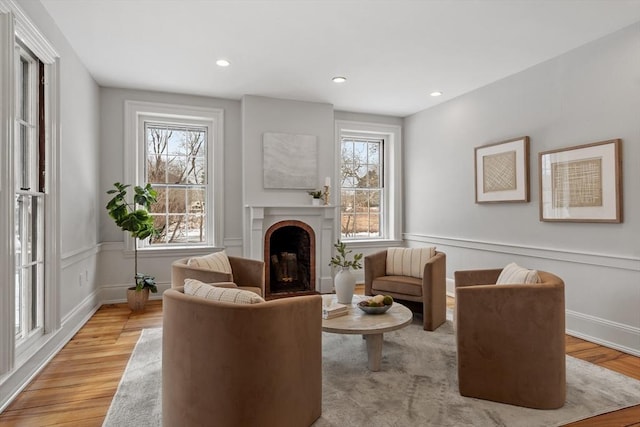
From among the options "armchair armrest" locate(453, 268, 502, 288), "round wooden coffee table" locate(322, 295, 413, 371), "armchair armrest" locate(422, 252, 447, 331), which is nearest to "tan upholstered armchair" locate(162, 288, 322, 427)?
"round wooden coffee table" locate(322, 295, 413, 371)

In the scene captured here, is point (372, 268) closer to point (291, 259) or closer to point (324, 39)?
point (291, 259)

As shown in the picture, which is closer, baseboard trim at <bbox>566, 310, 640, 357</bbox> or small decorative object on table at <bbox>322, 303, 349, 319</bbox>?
small decorative object on table at <bbox>322, 303, 349, 319</bbox>

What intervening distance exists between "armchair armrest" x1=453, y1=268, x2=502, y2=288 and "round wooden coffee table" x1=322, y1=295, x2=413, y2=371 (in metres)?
0.55

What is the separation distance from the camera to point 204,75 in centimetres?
442

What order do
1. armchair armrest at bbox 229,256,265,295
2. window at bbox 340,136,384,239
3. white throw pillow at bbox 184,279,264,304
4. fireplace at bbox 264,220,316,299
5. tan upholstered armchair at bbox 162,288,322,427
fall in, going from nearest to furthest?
1. tan upholstered armchair at bbox 162,288,322,427
2. white throw pillow at bbox 184,279,264,304
3. armchair armrest at bbox 229,256,265,295
4. fireplace at bbox 264,220,316,299
5. window at bbox 340,136,384,239

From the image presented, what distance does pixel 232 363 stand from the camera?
69.3 inches

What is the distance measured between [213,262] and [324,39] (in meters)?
2.36

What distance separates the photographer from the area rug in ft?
7.11

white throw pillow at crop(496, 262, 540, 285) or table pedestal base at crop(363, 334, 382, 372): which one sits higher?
white throw pillow at crop(496, 262, 540, 285)

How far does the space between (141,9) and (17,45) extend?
2.96ft

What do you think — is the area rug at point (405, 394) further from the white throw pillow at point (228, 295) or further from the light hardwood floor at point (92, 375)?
the white throw pillow at point (228, 295)

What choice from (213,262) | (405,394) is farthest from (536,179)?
(213,262)

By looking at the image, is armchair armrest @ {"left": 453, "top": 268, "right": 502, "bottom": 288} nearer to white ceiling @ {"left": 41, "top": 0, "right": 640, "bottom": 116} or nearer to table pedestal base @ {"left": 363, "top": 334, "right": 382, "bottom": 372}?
table pedestal base @ {"left": 363, "top": 334, "right": 382, "bottom": 372}

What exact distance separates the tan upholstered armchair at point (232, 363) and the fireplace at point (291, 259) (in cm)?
340
